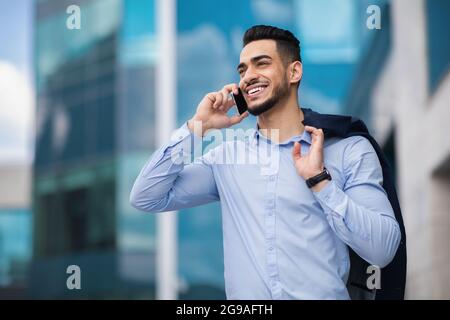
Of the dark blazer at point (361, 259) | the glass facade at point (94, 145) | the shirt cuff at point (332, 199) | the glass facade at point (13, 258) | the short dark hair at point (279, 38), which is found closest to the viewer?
the shirt cuff at point (332, 199)

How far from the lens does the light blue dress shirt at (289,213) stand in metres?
2.87

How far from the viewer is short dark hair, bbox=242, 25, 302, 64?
125 inches

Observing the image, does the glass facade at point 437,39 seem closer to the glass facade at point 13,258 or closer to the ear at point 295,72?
the ear at point 295,72

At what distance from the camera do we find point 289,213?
118 inches

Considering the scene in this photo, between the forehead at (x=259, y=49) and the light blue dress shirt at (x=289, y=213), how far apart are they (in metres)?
0.30

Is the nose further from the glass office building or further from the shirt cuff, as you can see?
the glass office building

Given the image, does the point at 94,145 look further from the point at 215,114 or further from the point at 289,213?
the point at 289,213

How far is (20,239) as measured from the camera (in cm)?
3322

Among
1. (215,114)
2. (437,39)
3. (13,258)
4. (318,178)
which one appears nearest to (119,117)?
(437,39)

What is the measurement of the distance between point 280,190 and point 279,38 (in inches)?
22.4

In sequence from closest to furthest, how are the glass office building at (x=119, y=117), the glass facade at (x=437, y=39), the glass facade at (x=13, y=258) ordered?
1. the glass facade at (x=437, y=39)
2. the glass office building at (x=119, y=117)
3. the glass facade at (x=13, y=258)

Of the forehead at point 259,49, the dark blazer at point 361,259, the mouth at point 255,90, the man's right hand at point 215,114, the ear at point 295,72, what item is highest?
the forehead at point 259,49

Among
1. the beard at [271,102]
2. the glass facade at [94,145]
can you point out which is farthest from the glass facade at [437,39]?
the beard at [271,102]

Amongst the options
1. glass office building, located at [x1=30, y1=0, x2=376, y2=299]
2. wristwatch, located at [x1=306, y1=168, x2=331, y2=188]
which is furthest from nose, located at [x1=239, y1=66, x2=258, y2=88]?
glass office building, located at [x1=30, y1=0, x2=376, y2=299]
